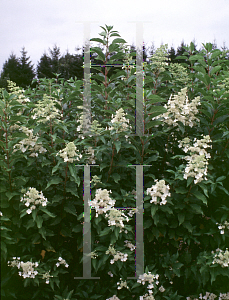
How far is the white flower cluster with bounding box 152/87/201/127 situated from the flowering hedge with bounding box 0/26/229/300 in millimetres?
11

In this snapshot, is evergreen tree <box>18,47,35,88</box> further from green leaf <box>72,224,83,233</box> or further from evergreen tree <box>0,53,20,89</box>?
green leaf <box>72,224,83,233</box>

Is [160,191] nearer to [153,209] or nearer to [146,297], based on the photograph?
[153,209]

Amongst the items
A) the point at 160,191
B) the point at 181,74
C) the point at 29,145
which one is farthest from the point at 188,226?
the point at 181,74

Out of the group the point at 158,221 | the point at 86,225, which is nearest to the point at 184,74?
the point at 158,221

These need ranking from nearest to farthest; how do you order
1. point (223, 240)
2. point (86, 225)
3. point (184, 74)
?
point (86, 225) < point (223, 240) < point (184, 74)

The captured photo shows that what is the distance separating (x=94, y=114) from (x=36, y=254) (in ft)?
5.32

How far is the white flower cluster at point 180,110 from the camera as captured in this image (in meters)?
2.63

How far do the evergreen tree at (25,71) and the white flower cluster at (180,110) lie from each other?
2523 centimetres

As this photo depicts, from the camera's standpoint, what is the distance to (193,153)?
2502mm

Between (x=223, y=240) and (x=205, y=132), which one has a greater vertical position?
(x=205, y=132)

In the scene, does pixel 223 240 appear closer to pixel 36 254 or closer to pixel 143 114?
pixel 143 114

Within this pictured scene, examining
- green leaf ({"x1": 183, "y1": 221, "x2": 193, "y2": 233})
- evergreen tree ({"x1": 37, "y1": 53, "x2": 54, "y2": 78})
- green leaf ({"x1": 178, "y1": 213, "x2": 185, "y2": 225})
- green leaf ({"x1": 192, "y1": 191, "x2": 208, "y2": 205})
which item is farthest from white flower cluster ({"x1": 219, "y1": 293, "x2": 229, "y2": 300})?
evergreen tree ({"x1": 37, "y1": 53, "x2": 54, "y2": 78})

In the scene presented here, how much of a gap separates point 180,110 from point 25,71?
2806cm

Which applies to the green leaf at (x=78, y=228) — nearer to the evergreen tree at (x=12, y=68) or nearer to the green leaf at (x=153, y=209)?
the green leaf at (x=153, y=209)
